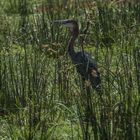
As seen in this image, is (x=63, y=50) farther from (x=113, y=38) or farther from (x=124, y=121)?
(x=124, y=121)

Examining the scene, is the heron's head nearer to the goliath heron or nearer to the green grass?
the goliath heron

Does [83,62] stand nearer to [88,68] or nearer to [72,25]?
[88,68]

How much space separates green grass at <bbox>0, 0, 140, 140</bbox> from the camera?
4164mm

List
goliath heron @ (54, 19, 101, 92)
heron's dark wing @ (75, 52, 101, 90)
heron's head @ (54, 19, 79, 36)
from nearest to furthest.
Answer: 1. goliath heron @ (54, 19, 101, 92)
2. heron's dark wing @ (75, 52, 101, 90)
3. heron's head @ (54, 19, 79, 36)

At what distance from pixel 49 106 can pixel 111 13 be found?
3.03 metres

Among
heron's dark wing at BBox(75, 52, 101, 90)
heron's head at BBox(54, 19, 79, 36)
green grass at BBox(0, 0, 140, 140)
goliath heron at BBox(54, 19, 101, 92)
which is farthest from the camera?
heron's head at BBox(54, 19, 79, 36)

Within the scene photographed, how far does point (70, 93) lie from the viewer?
530cm

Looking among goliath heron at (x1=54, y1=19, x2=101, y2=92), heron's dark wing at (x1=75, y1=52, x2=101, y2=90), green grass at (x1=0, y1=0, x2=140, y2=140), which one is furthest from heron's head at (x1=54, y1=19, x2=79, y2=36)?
heron's dark wing at (x1=75, y1=52, x2=101, y2=90)

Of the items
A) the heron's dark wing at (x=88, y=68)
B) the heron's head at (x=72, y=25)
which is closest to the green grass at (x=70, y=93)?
the heron's dark wing at (x=88, y=68)

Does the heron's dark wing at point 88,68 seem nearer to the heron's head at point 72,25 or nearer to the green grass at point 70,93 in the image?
the green grass at point 70,93

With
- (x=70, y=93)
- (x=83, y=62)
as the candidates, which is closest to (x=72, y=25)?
(x=83, y=62)

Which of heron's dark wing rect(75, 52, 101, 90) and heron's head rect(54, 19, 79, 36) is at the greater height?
heron's head rect(54, 19, 79, 36)

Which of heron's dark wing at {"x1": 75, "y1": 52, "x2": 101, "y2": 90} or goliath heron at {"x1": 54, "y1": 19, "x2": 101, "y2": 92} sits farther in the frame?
heron's dark wing at {"x1": 75, "y1": 52, "x2": 101, "y2": 90}

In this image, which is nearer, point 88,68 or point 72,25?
point 88,68
